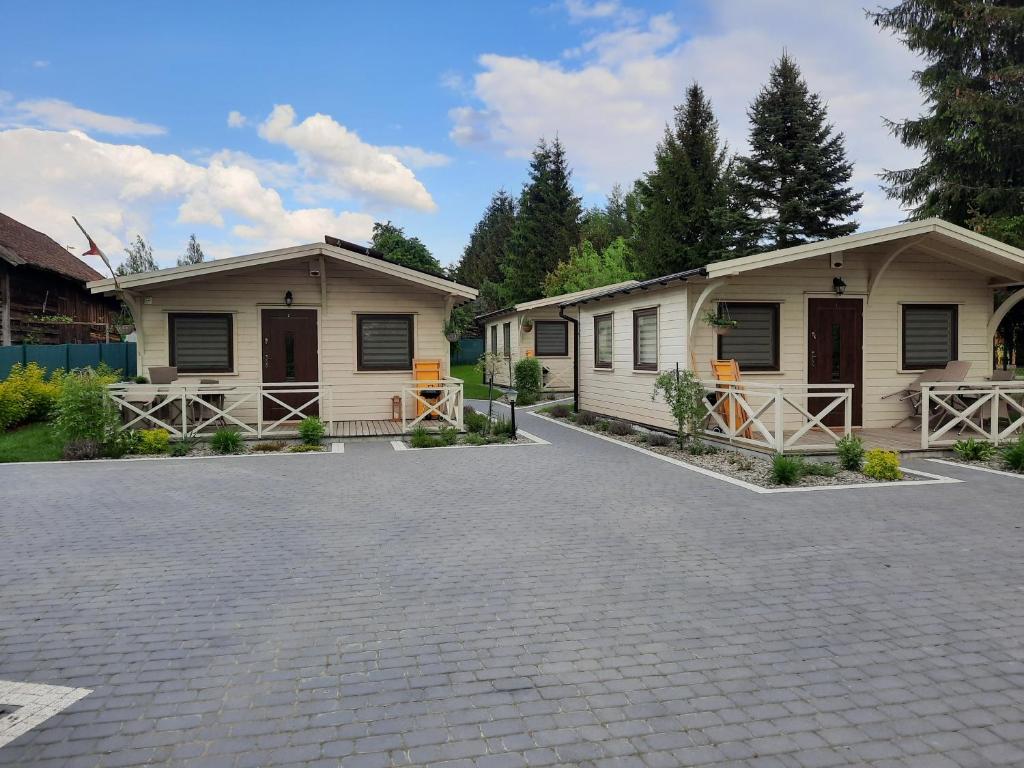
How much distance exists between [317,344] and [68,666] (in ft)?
32.7

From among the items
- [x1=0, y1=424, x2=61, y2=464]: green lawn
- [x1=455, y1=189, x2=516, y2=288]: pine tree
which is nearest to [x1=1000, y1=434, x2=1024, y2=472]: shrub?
[x1=0, y1=424, x2=61, y2=464]: green lawn

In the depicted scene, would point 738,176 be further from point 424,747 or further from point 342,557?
point 424,747

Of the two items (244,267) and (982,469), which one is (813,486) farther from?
(244,267)

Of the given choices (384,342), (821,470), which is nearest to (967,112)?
(821,470)

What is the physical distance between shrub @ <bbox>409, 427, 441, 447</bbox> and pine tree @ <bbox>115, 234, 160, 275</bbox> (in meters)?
39.3

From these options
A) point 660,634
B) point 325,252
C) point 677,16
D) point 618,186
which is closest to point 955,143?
point 677,16

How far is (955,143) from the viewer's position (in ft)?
58.3

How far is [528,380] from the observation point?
66.1ft

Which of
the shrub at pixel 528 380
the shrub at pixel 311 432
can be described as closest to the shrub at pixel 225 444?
the shrub at pixel 311 432

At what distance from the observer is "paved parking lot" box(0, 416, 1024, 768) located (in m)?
2.70

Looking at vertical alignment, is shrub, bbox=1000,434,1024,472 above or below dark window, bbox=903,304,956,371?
below

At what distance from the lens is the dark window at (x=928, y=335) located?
11.8 metres

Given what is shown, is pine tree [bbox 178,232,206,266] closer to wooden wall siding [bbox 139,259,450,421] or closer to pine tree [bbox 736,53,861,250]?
pine tree [bbox 736,53,861,250]

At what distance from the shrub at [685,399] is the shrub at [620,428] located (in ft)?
5.72
